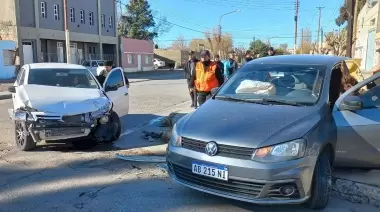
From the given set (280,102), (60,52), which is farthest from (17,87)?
(60,52)

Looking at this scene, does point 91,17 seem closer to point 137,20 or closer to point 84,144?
point 137,20

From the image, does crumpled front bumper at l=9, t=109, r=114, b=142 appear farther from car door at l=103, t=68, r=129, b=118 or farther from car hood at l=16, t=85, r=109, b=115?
car door at l=103, t=68, r=129, b=118

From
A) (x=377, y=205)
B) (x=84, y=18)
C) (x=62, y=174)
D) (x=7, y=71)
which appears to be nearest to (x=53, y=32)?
(x=84, y=18)

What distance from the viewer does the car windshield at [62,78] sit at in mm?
7973

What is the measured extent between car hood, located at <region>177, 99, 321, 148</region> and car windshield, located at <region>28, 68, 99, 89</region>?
4.30m

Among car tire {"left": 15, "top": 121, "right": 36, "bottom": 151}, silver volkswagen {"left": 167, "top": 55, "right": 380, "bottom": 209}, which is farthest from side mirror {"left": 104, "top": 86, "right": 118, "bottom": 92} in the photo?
silver volkswagen {"left": 167, "top": 55, "right": 380, "bottom": 209}

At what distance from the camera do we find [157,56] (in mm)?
71875

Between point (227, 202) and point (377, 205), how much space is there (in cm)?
177

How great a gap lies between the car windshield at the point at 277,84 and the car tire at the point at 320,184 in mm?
753

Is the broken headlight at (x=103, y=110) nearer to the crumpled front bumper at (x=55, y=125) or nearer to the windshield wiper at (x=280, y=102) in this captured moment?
the crumpled front bumper at (x=55, y=125)

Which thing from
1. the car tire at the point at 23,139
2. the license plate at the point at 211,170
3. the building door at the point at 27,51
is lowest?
the car tire at the point at 23,139

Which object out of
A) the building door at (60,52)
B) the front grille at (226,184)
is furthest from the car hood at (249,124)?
the building door at (60,52)

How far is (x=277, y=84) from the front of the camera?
5016 millimetres

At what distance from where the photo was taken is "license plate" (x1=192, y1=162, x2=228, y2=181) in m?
3.83
